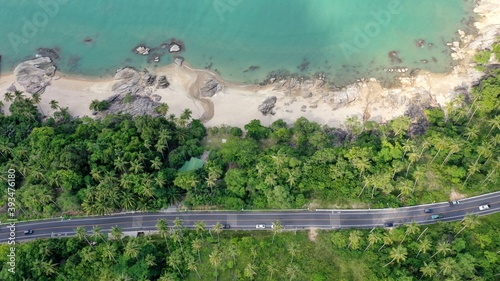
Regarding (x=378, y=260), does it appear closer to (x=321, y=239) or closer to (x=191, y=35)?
(x=321, y=239)

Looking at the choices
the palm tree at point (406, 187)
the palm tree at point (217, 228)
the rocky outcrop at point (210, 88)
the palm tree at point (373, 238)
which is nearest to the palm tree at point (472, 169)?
the palm tree at point (406, 187)

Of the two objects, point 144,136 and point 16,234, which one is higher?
point 144,136

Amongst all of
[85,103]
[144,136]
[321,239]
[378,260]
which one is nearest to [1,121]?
[85,103]

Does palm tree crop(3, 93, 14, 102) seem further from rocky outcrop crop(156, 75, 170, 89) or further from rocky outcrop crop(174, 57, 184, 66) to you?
rocky outcrop crop(174, 57, 184, 66)

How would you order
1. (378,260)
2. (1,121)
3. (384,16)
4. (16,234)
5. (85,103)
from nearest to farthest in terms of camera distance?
(378,260) < (16,234) < (1,121) < (85,103) < (384,16)

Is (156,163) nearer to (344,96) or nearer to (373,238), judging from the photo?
(373,238)
